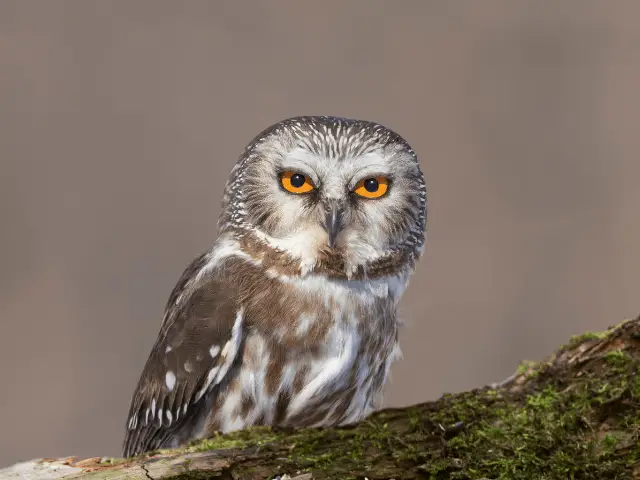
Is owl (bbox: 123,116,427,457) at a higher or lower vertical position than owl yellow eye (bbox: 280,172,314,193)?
lower

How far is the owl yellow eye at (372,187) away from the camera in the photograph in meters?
2.50

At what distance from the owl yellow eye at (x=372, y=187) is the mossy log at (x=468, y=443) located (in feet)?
2.70

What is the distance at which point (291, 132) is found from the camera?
253 centimetres

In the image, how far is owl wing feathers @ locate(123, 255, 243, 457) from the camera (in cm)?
240

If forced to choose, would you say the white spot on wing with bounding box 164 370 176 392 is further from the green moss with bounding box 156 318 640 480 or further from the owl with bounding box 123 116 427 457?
the green moss with bounding box 156 318 640 480

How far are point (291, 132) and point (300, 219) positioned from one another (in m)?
0.29

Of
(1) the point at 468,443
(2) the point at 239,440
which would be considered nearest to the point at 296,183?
(2) the point at 239,440

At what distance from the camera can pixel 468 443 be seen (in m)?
1.74

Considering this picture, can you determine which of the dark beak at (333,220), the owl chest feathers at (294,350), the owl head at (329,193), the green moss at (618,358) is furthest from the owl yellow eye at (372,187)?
the green moss at (618,358)

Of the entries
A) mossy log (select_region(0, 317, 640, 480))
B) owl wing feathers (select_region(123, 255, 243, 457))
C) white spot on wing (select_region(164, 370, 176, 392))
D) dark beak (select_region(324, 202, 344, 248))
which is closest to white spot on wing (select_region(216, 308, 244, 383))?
owl wing feathers (select_region(123, 255, 243, 457))

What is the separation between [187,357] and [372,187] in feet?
2.63

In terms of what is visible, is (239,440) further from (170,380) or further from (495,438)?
(170,380)

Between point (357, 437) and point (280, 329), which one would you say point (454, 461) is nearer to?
point (357, 437)

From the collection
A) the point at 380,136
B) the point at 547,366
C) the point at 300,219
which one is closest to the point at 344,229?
the point at 300,219
